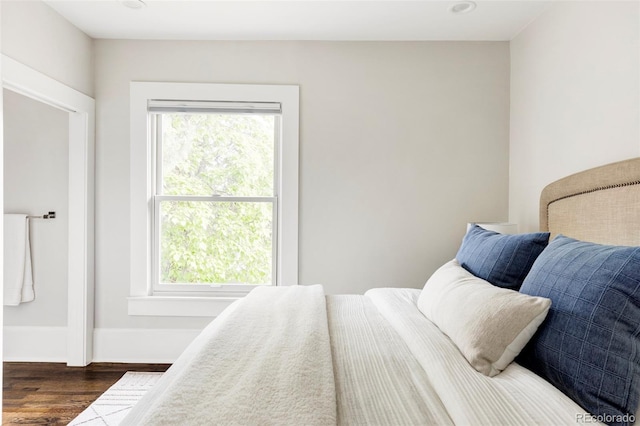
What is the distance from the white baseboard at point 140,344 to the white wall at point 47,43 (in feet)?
6.21

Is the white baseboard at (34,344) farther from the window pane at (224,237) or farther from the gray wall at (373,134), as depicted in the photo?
the window pane at (224,237)

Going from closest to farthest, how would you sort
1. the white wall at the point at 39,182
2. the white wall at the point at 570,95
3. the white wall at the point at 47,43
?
the white wall at the point at 570,95, the white wall at the point at 47,43, the white wall at the point at 39,182

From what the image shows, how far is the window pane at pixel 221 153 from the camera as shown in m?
2.98

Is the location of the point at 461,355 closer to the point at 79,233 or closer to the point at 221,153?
the point at 221,153

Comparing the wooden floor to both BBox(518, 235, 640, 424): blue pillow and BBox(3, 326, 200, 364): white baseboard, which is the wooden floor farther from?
BBox(518, 235, 640, 424): blue pillow

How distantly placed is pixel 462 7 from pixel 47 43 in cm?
270

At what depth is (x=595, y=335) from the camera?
0.98 m

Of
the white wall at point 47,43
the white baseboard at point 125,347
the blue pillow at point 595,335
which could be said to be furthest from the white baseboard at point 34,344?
the blue pillow at point 595,335

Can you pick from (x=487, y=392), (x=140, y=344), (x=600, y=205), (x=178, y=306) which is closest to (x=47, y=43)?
(x=178, y=306)

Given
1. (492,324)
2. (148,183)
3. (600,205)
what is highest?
(148,183)

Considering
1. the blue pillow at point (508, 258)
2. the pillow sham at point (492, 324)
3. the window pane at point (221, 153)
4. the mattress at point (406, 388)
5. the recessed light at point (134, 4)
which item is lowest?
the mattress at point (406, 388)

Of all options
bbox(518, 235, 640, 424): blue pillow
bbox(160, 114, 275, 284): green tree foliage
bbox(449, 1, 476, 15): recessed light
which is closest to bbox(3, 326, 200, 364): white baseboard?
bbox(160, 114, 275, 284): green tree foliage

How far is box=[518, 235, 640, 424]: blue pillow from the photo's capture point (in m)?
0.92

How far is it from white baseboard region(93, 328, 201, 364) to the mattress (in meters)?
1.69
